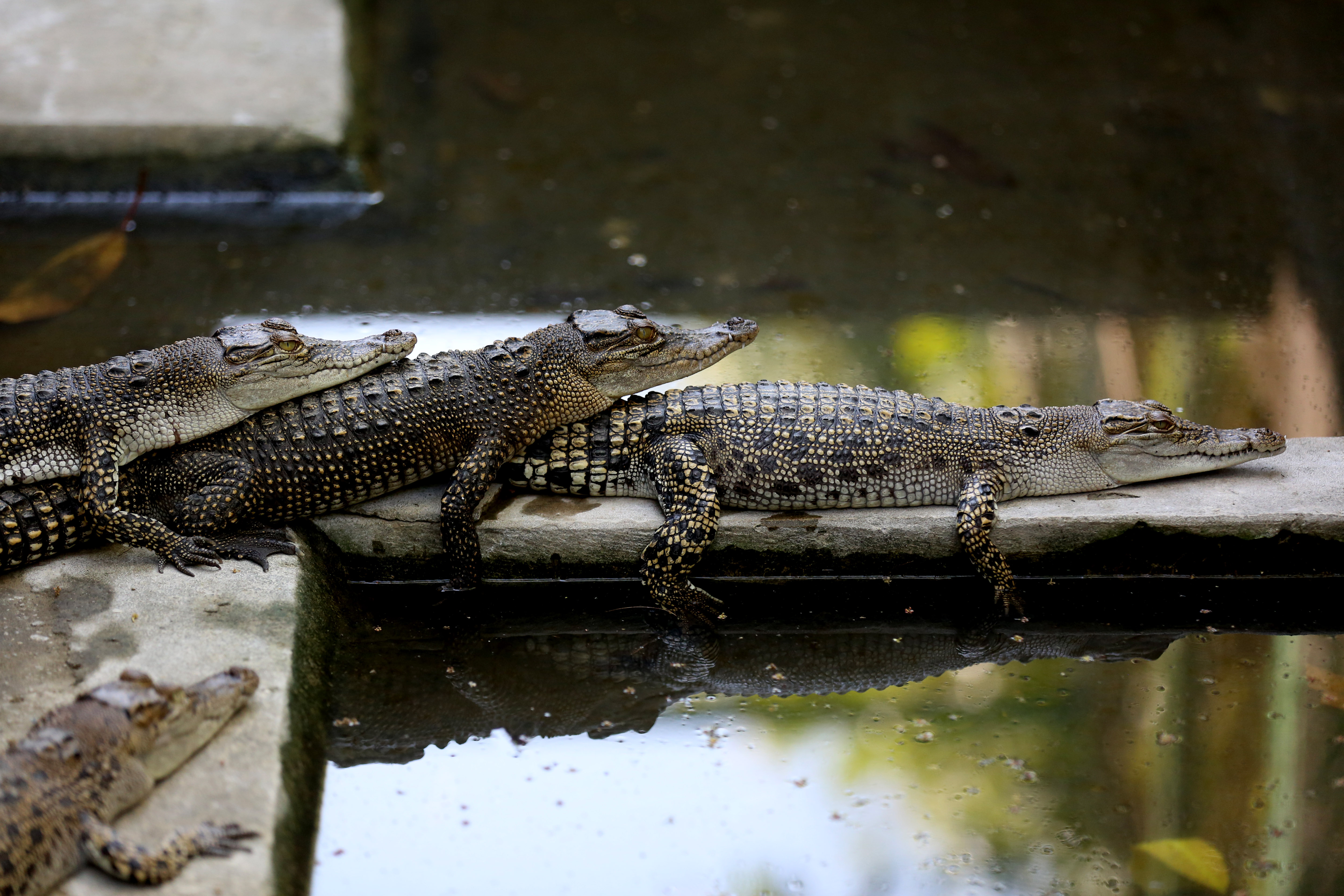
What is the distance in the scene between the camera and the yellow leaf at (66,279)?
20.8 ft

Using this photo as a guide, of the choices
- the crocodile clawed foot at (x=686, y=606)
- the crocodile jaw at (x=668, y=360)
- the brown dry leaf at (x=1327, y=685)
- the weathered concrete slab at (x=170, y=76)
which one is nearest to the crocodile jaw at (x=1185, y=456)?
the brown dry leaf at (x=1327, y=685)

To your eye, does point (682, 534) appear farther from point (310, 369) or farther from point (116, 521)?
point (116, 521)

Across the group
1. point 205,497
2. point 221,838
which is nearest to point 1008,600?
point 221,838

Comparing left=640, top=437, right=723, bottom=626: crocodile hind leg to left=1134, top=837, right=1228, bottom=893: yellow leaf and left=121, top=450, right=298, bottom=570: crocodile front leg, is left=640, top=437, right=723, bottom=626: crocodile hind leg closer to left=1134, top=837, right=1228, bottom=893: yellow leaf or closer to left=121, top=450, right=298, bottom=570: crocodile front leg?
left=121, top=450, right=298, bottom=570: crocodile front leg

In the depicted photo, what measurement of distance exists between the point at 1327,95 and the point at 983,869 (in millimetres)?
7511

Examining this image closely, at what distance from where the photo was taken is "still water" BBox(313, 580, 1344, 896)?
3.64 metres

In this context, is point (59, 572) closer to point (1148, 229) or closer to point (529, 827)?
point (529, 827)

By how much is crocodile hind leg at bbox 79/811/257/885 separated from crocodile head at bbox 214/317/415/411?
1680 millimetres

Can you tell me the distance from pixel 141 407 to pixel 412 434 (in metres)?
0.94

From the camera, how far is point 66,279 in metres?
6.62

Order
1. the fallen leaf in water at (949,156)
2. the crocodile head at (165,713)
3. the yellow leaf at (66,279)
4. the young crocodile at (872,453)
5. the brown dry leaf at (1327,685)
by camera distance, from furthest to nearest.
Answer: the fallen leaf in water at (949,156) < the yellow leaf at (66,279) < the young crocodile at (872,453) < the brown dry leaf at (1327,685) < the crocodile head at (165,713)

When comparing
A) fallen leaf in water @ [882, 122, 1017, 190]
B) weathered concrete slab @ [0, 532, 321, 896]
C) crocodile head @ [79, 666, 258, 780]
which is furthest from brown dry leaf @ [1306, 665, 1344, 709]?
fallen leaf in water @ [882, 122, 1017, 190]

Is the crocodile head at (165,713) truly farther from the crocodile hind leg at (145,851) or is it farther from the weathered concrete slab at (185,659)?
the crocodile hind leg at (145,851)

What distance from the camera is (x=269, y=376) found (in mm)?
4375
